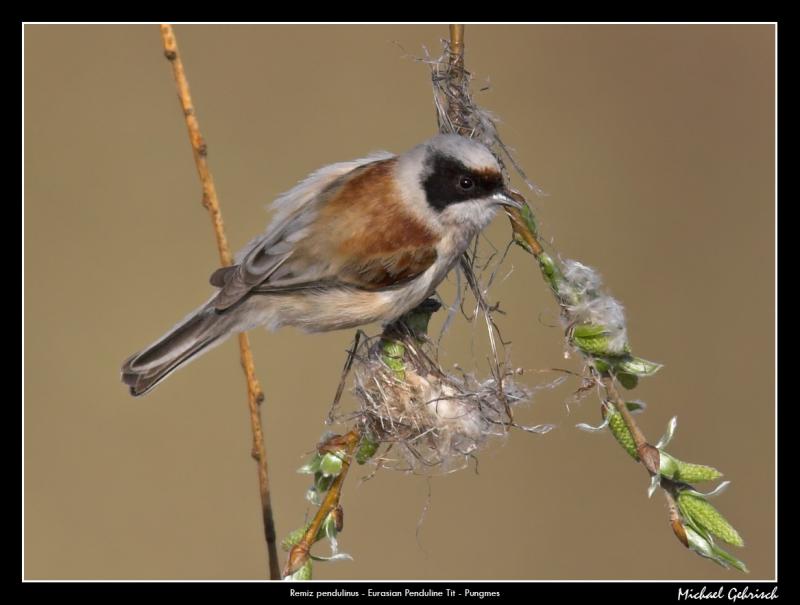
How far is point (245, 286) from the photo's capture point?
2184 millimetres

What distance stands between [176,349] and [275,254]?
36 centimetres

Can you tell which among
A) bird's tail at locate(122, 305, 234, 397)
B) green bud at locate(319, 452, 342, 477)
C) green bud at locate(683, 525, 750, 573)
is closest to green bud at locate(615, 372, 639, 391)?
green bud at locate(683, 525, 750, 573)

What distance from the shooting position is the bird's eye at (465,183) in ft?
6.54

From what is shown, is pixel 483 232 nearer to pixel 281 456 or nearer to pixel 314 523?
pixel 314 523

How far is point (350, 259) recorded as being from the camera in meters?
2.16

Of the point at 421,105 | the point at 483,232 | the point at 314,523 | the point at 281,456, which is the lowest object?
the point at 281,456

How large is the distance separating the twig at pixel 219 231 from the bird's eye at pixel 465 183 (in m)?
0.61

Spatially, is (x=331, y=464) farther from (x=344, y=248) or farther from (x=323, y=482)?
(x=344, y=248)

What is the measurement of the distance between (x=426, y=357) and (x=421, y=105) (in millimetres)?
2433

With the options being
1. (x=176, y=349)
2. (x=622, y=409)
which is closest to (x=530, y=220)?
(x=622, y=409)

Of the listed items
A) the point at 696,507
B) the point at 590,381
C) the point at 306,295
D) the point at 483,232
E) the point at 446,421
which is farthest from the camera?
the point at 306,295

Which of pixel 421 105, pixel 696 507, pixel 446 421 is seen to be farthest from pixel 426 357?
pixel 421 105

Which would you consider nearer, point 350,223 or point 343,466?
point 343,466

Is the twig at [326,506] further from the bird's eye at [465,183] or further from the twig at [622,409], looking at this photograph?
the bird's eye at [465,183]
